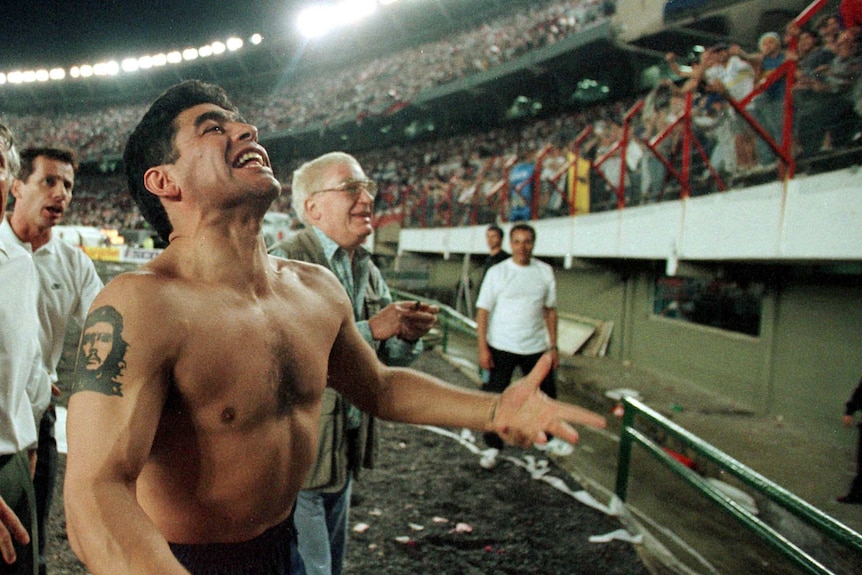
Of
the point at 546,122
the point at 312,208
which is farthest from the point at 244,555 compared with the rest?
the point at 546,122

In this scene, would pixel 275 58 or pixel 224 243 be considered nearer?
pixel 224 243

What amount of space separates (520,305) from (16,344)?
4.05m

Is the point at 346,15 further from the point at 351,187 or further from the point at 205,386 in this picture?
the point at 205,386

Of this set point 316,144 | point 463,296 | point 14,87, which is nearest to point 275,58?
point 316,144

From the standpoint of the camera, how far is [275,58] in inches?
1366

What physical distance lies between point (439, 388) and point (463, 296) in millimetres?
14336

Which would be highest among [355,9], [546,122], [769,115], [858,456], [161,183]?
[355,9]

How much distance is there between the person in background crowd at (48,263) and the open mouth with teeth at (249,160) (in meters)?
1.86

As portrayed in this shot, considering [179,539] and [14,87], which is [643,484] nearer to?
[179,539]

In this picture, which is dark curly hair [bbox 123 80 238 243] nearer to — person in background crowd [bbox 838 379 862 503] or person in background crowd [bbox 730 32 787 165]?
person in background crowd [bbox 838 379 862 503]

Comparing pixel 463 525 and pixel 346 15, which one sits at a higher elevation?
pixel 346 15

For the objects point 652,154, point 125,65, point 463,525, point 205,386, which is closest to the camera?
point 205,386

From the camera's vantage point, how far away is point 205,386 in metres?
1.27

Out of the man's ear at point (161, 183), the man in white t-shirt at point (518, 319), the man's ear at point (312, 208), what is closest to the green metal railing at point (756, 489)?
the man in white t-shirt at point (518, 319)
